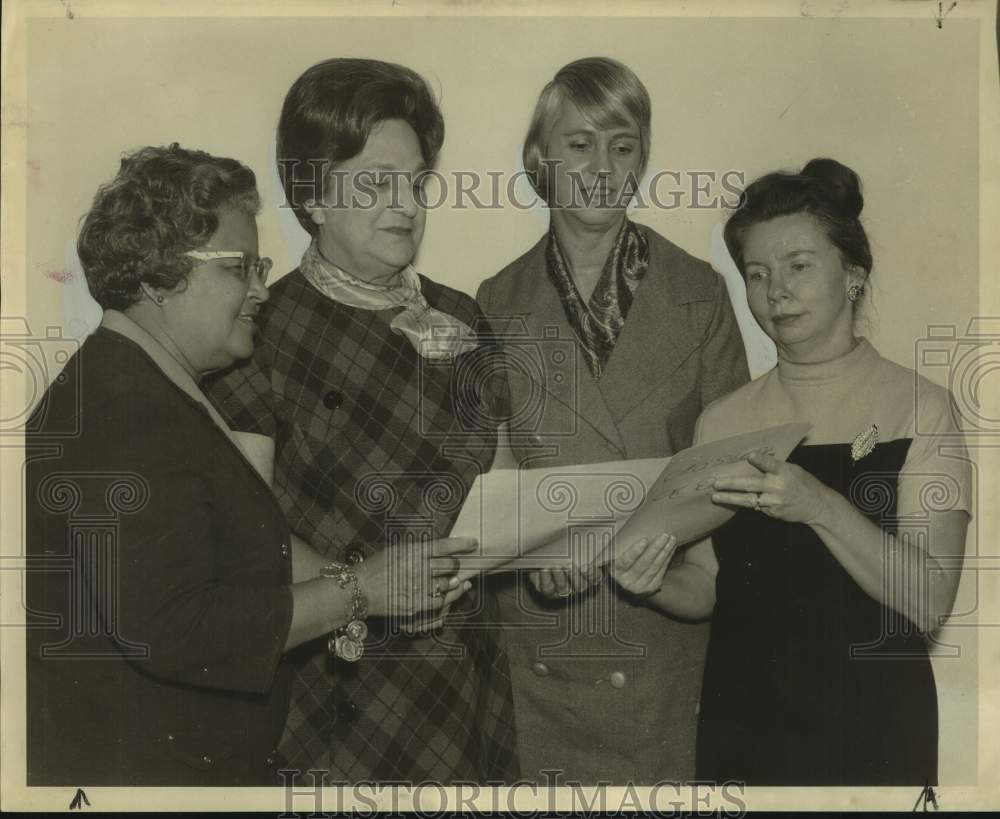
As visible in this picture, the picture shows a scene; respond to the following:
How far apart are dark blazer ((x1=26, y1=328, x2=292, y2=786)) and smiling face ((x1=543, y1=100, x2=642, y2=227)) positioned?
79 cm

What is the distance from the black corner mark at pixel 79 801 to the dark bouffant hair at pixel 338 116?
119cm

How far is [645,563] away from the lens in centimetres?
202

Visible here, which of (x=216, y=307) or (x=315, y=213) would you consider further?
(x=315, y=213)

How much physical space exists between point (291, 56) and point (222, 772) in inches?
53.7

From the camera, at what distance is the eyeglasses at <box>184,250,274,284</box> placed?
191 centimetres

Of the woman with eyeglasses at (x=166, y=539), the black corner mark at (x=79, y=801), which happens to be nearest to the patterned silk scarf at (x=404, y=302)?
the woman with eyeglasses at (x=166, y=539)

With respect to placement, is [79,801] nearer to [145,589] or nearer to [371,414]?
[145,589]

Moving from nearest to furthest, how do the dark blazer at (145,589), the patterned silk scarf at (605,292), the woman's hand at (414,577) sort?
the dark blazer at (145,589) → the woman's hand at (414,577) → the patterned silk scarf at (605,292)

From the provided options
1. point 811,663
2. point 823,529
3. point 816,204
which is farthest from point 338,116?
point 811,663

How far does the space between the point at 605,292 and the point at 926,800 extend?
1197 mm

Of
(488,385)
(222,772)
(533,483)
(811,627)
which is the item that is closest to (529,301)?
(488,385)

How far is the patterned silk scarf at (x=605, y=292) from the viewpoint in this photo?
6.82 ft

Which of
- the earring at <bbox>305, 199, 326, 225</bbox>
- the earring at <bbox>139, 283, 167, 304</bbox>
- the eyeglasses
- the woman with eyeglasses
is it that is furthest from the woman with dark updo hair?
the earring at <bbox>139, 283, 167, 304</bbox>

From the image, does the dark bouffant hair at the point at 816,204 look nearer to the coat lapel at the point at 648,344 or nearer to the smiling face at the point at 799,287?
the smiling face at the point at 799,287
